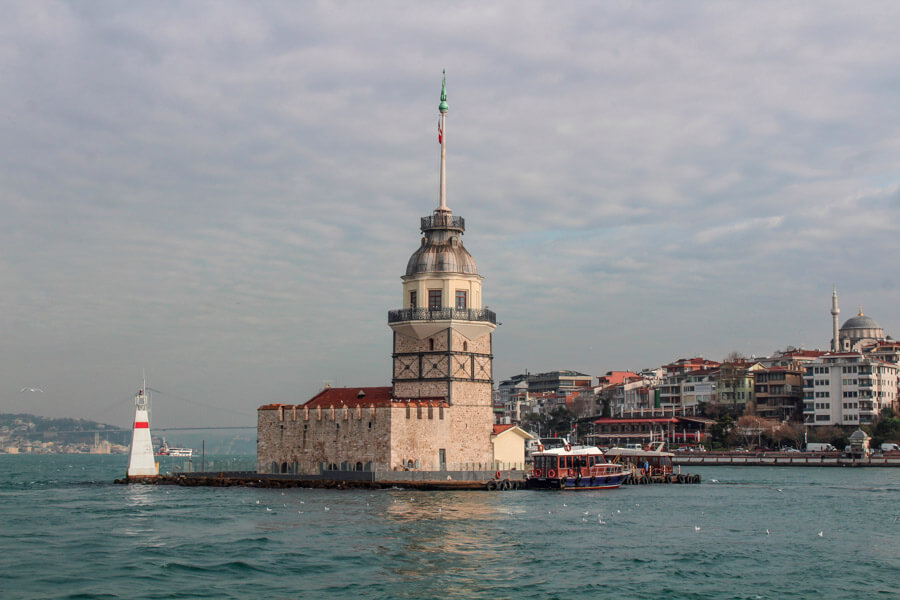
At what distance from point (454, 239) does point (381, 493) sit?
15.7 metres

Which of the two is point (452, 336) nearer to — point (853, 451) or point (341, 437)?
point (341, 437)

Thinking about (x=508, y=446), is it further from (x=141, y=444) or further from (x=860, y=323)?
(x=860, y=323)

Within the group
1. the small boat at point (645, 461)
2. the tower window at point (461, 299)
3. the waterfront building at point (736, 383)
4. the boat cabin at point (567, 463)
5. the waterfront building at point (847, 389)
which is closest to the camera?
the boat cabin at point (567, 463)

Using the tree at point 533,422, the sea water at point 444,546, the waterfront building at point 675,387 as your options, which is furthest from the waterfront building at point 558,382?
the sea water at point 444,546

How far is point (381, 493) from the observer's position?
49156 mm

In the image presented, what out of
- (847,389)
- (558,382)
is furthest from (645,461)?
(558,382)

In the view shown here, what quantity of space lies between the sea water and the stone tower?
7.06 metres

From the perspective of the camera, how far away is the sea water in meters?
26.3

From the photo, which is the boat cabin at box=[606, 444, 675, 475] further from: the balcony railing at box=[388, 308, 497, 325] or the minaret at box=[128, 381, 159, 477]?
the minaret at box=[128, 381, 159, 477]

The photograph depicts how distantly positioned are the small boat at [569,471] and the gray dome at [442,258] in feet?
35.5

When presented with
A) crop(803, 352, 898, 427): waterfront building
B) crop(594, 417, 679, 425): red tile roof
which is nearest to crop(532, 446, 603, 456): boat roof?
crop(803, 352, 898, 427): waterfront building

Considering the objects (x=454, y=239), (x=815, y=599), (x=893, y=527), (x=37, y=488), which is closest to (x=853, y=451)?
(x=454, y=239)

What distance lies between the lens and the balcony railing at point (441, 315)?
56219mm

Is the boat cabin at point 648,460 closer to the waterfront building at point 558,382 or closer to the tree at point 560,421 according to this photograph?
the tree at point 560,421
